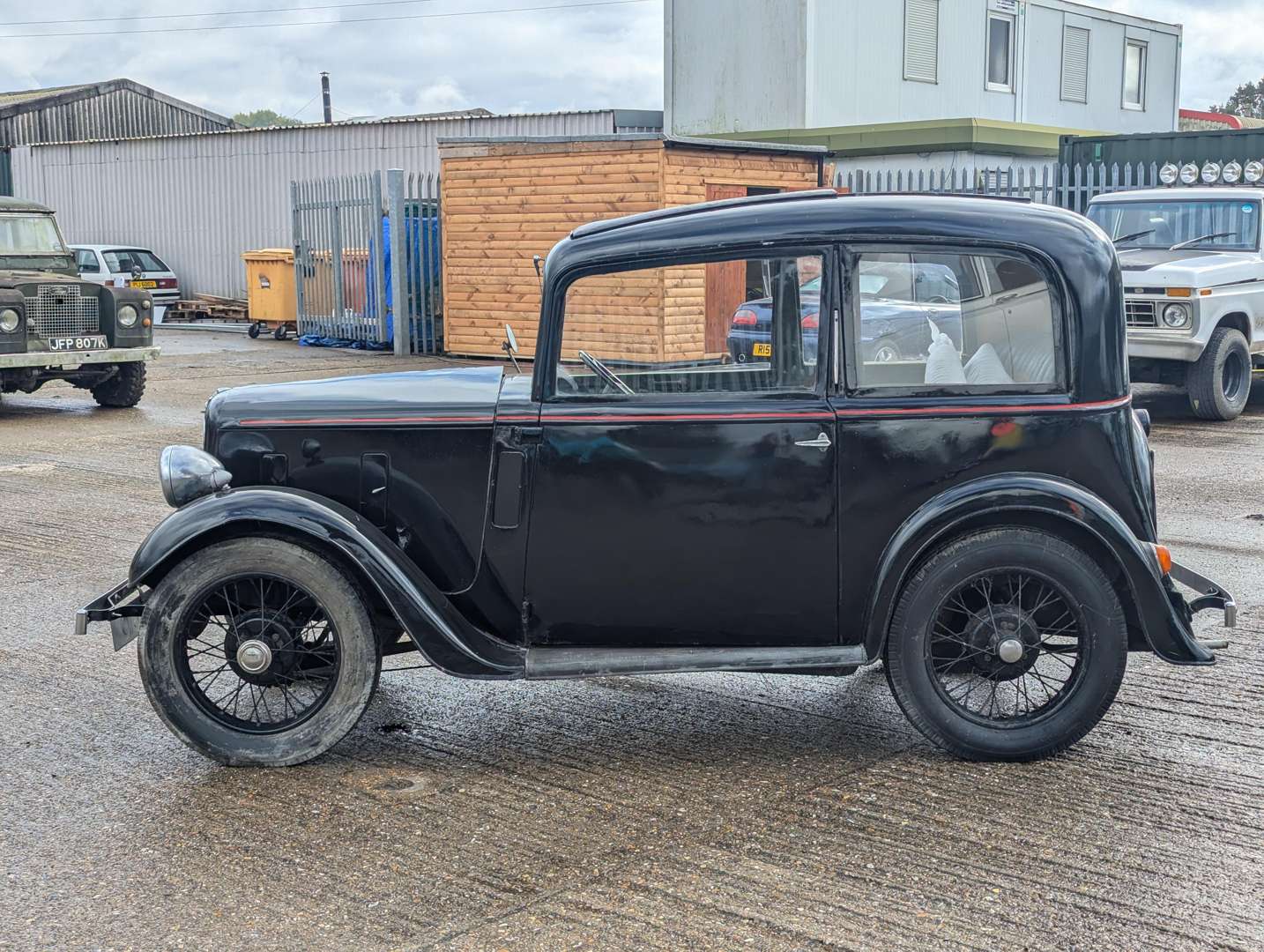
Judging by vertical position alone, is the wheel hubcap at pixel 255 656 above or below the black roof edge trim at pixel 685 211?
below

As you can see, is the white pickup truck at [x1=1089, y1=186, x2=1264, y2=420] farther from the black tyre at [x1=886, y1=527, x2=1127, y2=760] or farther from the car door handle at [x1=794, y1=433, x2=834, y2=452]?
the car door handle at [x1=794, y1=433, x2=834, y2=452]

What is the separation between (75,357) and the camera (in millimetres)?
14484

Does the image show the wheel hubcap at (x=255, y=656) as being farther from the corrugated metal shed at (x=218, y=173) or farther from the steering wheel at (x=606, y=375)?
the corrugated metal shed at (x=218, y=173)

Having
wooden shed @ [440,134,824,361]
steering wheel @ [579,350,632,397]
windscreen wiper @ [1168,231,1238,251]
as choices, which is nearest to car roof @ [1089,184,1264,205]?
windscreen wiper @ [1168,231,1238,251]

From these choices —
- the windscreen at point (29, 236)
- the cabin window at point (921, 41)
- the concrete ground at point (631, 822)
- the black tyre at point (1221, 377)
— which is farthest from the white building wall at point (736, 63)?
the concrete ground at point (631, 822)

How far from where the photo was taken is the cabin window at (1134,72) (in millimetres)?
32312

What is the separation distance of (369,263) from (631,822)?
1783cm

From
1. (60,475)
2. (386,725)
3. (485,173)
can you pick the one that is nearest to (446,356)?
(485,173)

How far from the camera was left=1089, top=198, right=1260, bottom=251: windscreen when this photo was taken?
1344cm

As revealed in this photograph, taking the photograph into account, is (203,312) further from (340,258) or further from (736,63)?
(736,63)

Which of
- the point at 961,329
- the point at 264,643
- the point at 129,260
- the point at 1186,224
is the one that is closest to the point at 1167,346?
the point at 1186,224

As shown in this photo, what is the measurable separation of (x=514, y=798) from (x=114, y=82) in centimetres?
4007

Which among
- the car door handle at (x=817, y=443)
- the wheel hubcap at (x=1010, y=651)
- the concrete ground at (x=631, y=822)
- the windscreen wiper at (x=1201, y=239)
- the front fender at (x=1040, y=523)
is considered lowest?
the concrete ground at (x=631, y=822)

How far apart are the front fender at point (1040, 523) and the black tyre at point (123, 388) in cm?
1222
